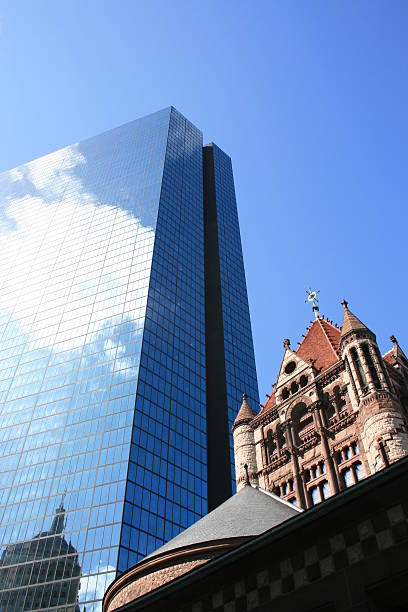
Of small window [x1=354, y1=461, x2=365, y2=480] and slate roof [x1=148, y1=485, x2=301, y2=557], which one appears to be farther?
small window [x1=354, y1=461, x2=365, y2=480]

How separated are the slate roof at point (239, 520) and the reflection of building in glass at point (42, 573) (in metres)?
33.4

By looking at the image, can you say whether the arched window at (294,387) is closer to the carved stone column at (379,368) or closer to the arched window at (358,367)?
the arched window at (358,367)

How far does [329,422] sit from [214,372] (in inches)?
1844

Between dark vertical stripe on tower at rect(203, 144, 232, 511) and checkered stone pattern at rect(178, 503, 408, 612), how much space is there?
5846cm


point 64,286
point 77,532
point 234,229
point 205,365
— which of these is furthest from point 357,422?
point 234,229

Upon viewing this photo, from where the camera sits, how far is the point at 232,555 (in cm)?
1349

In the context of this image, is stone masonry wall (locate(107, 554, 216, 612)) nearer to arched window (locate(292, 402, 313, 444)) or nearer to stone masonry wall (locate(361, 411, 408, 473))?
stone masonry wall (locate(361, 411, 408, 473))

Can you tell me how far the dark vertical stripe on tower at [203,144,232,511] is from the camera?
74488mm

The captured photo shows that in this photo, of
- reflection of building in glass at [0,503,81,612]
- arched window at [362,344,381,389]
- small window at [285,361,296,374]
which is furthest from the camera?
reflection of building in glass at [0,503,81,612]

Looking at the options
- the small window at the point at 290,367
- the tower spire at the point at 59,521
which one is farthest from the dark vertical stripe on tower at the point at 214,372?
the small window at the point at 290,367

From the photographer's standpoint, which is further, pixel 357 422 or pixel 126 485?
pixel 126 485

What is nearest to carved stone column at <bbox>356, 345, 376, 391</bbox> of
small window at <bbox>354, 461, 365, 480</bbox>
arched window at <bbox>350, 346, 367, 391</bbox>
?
arched window at <bbox>350, 346, 367, 391</bbox>

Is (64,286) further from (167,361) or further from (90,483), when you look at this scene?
(90,483)

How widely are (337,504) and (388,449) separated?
23.8m
